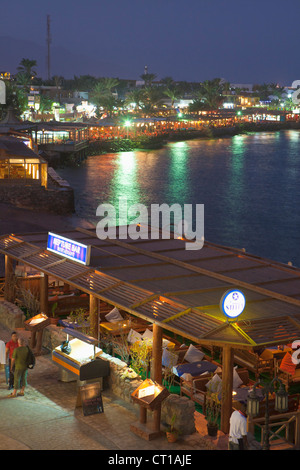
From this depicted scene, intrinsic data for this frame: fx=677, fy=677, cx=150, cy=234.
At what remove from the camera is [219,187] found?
79.1 meters

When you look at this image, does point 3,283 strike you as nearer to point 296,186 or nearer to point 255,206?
point 255,206

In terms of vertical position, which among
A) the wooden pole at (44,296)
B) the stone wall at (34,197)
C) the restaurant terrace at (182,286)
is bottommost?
the stone wall at (34,197)

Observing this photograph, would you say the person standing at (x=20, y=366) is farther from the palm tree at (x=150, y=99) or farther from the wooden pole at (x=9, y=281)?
the palm tree at (x=150, y=99)

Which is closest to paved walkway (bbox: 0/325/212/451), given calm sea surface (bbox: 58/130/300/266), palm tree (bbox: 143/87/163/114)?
calm sea surface (bbox: 58/130/300/266)

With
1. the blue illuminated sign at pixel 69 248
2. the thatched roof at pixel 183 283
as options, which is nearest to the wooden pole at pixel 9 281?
the thatched roof at pixel 183 283

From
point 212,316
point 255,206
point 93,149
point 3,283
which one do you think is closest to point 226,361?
point 212,316

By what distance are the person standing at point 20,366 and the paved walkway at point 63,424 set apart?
7.8 inches

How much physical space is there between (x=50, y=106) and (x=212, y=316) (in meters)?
113

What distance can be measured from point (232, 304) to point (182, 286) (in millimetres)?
3036

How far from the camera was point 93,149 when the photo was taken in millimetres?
106875

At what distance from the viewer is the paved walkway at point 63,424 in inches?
452

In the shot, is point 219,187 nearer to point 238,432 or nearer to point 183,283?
point 183,283

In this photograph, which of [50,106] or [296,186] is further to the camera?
[50,106]

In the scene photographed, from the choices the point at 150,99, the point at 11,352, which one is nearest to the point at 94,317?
the point at 11,352
